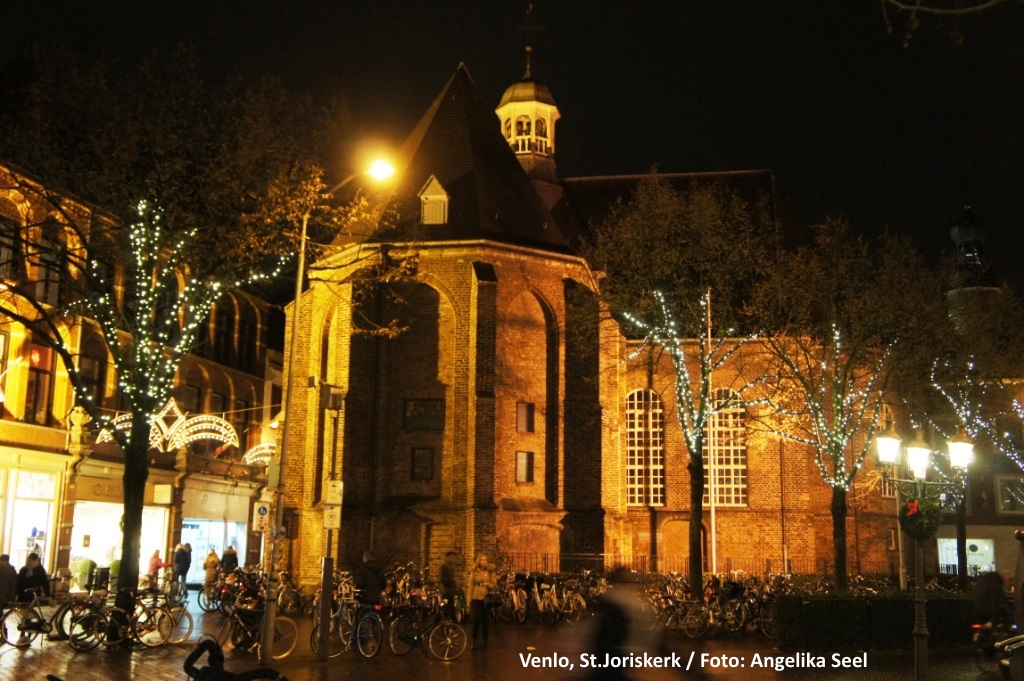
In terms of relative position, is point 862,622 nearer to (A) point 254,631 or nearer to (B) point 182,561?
(A) point 254,631

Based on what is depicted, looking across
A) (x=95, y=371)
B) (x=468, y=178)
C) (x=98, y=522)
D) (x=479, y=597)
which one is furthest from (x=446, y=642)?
(x=95, y=371)

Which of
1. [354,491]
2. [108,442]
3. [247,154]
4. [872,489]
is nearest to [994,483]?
[872,489]

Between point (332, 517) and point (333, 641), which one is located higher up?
point (332, 517)

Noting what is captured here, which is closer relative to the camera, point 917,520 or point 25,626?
point 917,520

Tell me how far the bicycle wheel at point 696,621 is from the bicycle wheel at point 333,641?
7.72 meters

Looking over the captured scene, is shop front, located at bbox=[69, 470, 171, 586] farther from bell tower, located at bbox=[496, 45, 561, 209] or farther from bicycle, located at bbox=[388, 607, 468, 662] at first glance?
bell tower, located at bbox=[496, 45, 561, 209]

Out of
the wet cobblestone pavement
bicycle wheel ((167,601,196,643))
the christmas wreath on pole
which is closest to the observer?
the wet cobblestone pavement

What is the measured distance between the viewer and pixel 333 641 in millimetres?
20609

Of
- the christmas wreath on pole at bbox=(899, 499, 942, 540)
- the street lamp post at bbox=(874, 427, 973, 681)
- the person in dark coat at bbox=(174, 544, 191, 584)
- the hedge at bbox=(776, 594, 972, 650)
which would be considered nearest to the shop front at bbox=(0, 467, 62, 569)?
the person in dark coat at bbox=(174, 544, 191, 584)

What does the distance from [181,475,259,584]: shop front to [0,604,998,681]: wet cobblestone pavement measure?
21.5 metres

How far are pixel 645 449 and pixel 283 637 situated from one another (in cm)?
2485

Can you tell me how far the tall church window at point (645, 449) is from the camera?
135ft

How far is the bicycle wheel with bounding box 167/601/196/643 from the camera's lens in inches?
775

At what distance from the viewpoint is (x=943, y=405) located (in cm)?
3725
